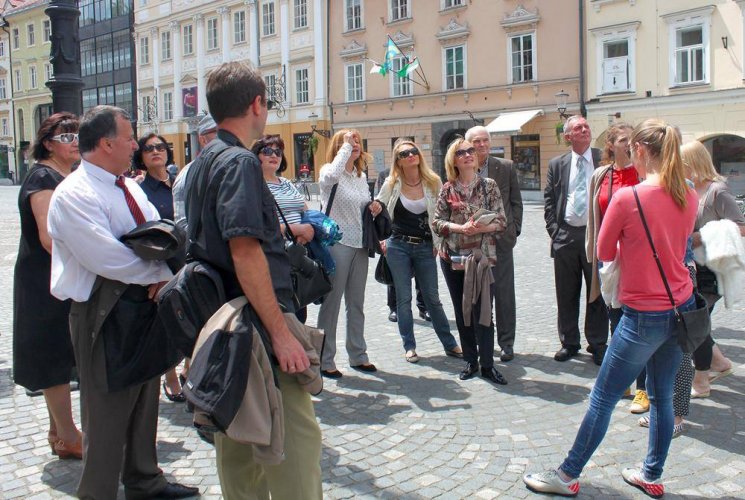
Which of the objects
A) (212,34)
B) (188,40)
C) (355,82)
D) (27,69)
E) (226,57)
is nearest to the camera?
(355,82)

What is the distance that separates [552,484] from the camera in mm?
3482

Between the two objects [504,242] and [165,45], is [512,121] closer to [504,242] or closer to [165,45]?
[504,242]

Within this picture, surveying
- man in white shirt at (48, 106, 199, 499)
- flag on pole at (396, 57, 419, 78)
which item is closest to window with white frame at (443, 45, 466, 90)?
flag on pole at (396, 57, 419, 78)

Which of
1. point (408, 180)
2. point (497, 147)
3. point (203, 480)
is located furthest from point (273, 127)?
point (203, 480)

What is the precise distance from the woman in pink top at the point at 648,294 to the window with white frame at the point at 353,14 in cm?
3035

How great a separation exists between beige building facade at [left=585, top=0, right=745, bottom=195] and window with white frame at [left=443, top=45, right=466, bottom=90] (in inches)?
217

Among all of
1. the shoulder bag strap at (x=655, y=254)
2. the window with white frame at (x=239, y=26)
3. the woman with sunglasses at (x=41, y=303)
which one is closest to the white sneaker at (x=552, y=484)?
the shoulder bag strap at (x=655, y=254)

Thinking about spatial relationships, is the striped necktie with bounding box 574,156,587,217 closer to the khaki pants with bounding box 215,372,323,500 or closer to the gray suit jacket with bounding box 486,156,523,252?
the gray suit jacket with bounding box 486,156,523,252

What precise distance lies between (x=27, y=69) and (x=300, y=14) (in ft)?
107

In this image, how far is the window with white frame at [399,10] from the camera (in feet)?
99.2

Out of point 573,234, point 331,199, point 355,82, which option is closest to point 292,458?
point 331,199

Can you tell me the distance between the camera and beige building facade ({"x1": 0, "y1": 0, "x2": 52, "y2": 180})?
54.5 m

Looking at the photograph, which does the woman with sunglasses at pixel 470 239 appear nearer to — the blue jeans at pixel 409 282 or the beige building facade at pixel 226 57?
the blue jeans at pixel 409 282

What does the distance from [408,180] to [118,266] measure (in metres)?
3.40
